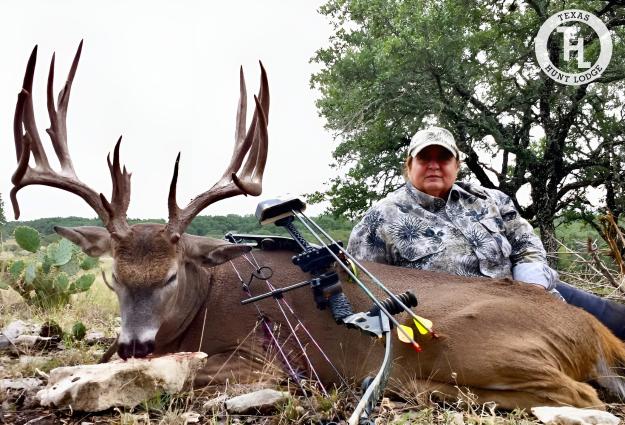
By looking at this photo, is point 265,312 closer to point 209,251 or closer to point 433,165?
point 209,251

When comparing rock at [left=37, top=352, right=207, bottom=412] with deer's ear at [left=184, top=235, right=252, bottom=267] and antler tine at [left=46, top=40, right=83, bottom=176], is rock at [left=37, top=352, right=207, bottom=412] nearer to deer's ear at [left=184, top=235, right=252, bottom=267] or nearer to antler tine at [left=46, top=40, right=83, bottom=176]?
deer's ear at [left=184, top=235, right=252, bottom=267]

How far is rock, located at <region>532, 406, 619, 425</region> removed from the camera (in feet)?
9.50

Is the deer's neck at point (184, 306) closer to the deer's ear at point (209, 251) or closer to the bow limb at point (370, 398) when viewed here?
the deer's ear at point (209, 251)

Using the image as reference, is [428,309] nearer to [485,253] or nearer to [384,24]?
[485,253]

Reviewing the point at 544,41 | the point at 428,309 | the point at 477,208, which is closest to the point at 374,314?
the point at 428,309

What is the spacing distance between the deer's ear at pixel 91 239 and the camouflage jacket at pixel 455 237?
83.2 inches

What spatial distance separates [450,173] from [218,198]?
7.15 ft

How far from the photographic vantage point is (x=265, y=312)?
4.45 m

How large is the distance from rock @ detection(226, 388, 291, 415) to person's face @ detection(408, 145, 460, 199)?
8.76 feet

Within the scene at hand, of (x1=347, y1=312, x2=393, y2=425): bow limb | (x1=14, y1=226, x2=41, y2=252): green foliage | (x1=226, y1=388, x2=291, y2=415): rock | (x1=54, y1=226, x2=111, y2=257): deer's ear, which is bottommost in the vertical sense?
(x1=226, y1=388, x2=291, y2=415): rock

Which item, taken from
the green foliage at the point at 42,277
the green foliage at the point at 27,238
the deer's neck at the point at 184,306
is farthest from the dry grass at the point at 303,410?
the green foliage at the point at 27,238

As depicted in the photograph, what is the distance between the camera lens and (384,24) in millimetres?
18484

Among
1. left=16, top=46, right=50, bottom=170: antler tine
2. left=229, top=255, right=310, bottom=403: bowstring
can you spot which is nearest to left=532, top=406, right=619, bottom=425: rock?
left=229, top=255, right=310, bottom=403: bowstring

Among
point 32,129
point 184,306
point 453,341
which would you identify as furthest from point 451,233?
point 32,129
